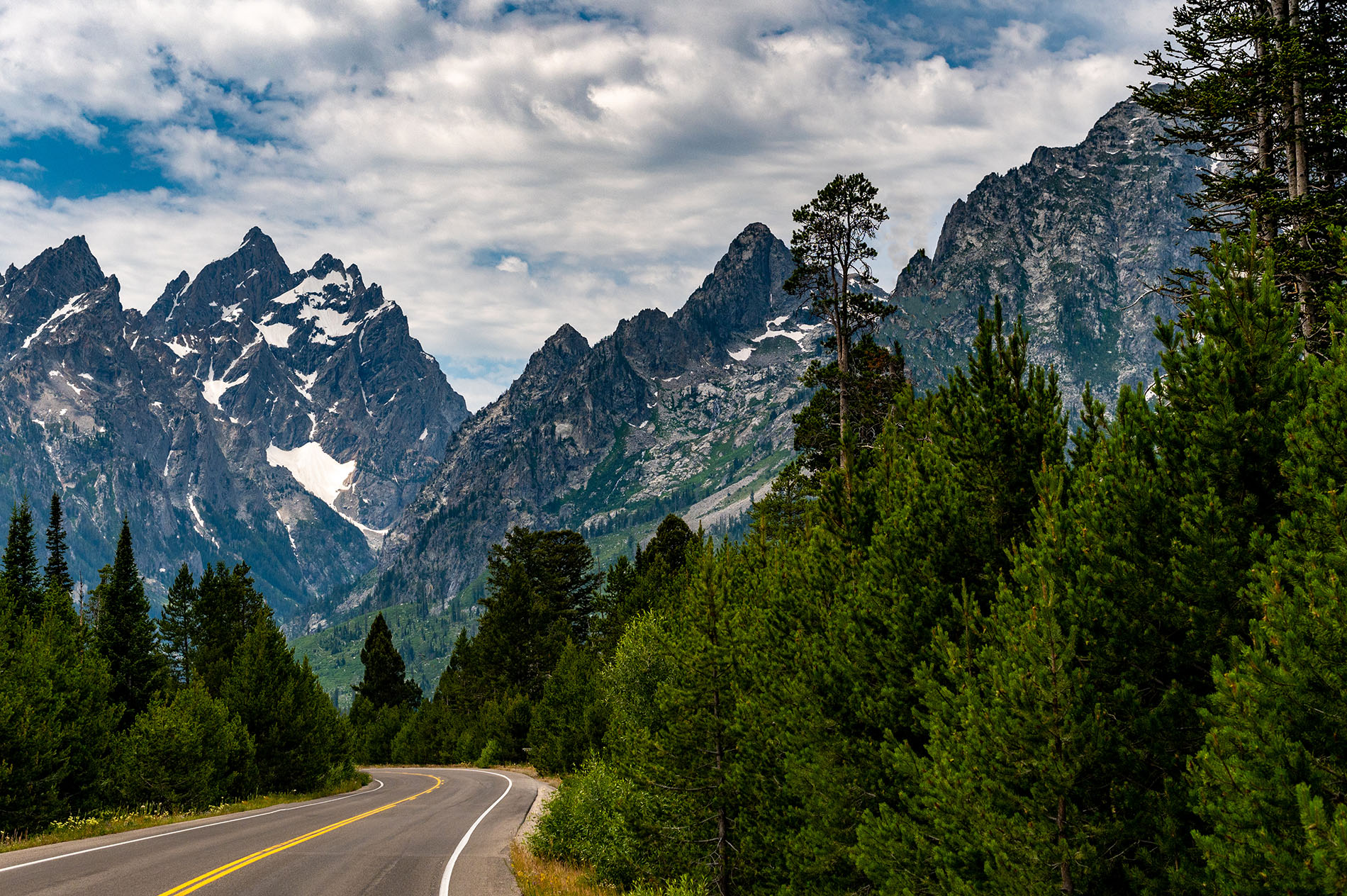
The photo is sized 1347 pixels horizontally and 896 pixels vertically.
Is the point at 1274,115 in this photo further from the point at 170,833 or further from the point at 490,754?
the point at 490,754

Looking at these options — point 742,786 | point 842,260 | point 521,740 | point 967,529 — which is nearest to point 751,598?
point 742,786

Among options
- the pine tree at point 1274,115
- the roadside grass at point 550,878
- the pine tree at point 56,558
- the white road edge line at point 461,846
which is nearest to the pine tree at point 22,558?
the pine tree at point 56,558

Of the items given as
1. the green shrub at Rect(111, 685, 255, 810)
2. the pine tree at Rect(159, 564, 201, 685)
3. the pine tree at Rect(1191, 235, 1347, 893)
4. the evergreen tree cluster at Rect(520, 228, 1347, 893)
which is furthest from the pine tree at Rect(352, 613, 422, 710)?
the pine tree at Rect(1191, 235, 1347, 893)

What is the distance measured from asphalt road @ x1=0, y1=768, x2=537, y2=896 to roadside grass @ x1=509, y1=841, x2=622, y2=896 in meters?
0.31

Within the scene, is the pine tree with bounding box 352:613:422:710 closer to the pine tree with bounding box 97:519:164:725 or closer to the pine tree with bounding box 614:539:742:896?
the pine tree with bounding box 97:519:164:725

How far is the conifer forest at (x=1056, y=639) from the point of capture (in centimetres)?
619

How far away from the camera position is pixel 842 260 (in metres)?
31.3

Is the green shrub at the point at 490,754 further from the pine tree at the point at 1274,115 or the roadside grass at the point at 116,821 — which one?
the pine tree at the point at 1274,115

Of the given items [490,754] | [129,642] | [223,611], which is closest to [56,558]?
[223,611]

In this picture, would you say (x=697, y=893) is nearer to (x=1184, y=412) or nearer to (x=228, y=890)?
(x=228, y=890)

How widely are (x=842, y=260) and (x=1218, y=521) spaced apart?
81.8 feet

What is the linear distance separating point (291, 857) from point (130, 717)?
4327cm

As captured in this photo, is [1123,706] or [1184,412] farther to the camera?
[1184,412]

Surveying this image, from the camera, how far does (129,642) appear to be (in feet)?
177
